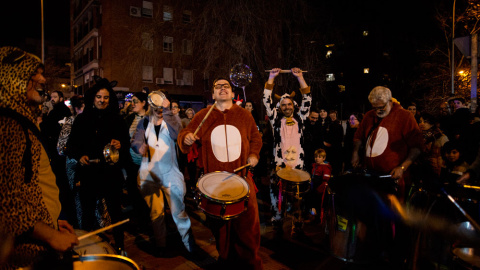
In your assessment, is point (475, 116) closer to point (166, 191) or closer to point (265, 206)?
point (265, 206)

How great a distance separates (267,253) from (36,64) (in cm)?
397

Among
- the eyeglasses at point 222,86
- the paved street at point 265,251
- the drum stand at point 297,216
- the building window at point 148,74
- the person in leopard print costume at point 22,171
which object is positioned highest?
the building window at point 148,74

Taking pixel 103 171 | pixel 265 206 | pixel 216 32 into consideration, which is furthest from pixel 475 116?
pixel 216 32

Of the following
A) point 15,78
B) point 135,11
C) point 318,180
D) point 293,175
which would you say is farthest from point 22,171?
point 135,11

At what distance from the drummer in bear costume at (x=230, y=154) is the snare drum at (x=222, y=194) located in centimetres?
29

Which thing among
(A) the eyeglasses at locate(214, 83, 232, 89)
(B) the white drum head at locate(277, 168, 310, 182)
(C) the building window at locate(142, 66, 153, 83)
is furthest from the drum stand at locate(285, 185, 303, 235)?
(C) the building window at locate(142, 66, 153, 83)

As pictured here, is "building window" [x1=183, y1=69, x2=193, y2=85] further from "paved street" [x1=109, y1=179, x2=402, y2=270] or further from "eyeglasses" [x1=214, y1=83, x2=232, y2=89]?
"eyeglasses" [x1=214, y1=83, x2=232, y2=89]

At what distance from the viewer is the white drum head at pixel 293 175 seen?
480cm

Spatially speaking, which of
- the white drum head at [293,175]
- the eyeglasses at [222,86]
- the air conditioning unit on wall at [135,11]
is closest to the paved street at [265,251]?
the white drum head at [293,175]

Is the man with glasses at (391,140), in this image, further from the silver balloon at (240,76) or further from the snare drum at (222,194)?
the silver balloon at (240,76)

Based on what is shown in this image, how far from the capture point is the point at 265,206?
291 inches

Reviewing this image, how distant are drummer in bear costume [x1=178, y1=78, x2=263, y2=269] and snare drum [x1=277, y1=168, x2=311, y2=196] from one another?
37.3 inches

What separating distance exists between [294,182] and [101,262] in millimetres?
3223

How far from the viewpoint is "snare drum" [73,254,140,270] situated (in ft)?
6.23
